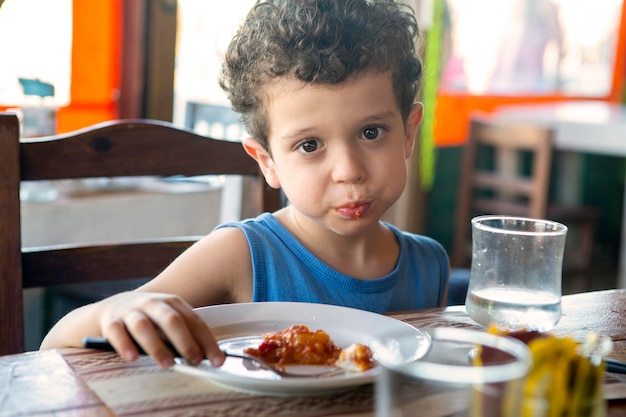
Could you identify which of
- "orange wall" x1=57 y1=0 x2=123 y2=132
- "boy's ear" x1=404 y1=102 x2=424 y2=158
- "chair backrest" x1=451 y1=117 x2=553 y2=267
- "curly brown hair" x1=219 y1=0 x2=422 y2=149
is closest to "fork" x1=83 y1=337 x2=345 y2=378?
"curly brown hair" x1=219 y1=0 x2=422 y2=149

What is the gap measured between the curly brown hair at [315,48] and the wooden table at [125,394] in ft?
1.67

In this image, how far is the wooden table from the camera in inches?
27.1

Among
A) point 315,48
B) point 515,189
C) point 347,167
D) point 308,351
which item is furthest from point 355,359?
point 515,189

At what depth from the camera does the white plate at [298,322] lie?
0.71 metres

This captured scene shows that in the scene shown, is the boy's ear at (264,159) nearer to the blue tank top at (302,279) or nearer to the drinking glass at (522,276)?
the blue tank top at (302,279)

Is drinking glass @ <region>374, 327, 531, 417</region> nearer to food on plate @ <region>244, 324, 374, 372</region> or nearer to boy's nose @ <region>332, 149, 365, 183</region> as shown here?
food on plate @ <region>244, 324, 374, 372</region>

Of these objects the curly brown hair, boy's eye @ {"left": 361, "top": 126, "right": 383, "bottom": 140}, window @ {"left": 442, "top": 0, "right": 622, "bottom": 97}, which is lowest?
boy's eye @ {"left": 361, "top": 126, "right": 383, "bottom": 140}

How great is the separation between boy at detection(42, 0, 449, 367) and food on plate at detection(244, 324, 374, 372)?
0.95ft

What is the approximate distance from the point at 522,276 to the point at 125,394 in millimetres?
461

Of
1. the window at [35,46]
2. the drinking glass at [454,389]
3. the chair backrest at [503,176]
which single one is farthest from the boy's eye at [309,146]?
the chair backrest at [503,176]

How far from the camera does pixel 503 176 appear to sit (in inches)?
161

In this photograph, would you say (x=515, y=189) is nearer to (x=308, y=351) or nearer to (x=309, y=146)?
(x=309, y=146)

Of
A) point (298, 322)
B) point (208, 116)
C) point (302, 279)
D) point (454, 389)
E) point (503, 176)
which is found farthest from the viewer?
point (503, 176)

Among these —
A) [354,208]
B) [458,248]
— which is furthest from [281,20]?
[458,248]
